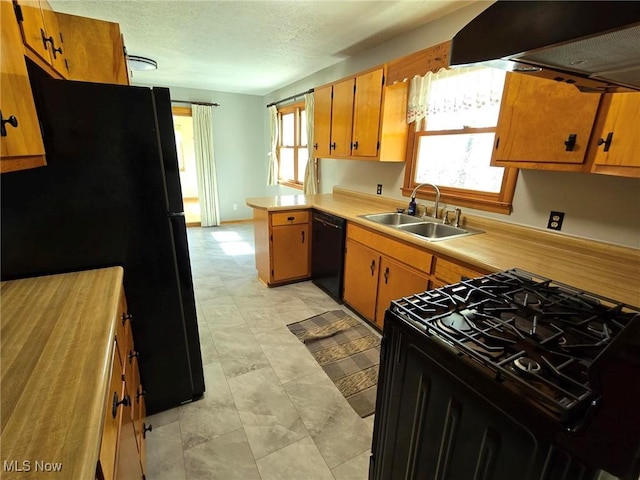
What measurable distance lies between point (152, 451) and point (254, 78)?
15.2ft

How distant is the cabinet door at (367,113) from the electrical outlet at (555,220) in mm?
1434

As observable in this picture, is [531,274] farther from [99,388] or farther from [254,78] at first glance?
[254,78]

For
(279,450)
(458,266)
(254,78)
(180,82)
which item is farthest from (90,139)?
(180,82)

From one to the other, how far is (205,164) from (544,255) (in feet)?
17.7

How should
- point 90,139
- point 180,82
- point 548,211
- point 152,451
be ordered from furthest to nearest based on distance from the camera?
point 180,82, point 548,211, point 152,451, point 90,139

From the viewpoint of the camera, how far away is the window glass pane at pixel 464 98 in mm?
2031

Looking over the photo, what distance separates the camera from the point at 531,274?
1.34 metres

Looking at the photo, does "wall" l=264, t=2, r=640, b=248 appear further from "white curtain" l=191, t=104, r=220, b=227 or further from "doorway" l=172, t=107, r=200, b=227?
"doorway" l=172, t=107, r=200, b=227

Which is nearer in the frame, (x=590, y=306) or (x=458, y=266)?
(x=590, y=306)

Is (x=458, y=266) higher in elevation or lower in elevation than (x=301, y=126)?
lower

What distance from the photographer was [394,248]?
219 centimetres

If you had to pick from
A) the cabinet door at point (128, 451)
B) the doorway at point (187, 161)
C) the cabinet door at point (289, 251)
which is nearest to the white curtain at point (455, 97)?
the cabinet door at point (289, 251)

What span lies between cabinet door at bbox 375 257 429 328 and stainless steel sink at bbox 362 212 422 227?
48cm

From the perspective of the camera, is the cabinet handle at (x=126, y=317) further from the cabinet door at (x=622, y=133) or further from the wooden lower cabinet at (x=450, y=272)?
the cabinet door at (x=622, y=133)
